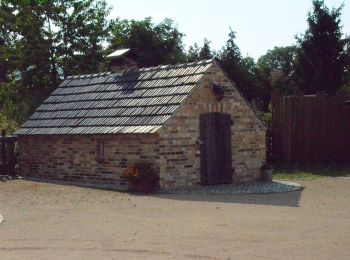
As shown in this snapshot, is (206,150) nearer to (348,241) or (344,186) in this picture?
(344,186)

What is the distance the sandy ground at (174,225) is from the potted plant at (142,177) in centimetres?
83

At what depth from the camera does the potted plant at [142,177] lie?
1730 centimetres

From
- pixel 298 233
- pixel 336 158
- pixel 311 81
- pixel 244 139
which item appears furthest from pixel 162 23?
pixel 298 233

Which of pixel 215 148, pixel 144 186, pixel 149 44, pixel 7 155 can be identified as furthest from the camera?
pixel 149 44

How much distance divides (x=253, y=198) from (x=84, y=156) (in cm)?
687

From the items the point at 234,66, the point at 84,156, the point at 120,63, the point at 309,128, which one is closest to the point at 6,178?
the point at 84,156

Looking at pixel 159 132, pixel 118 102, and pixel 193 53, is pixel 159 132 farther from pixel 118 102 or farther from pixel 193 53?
pixel 193 53

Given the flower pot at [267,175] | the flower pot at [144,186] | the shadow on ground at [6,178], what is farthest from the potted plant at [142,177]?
the shadow on ground at [6,178]

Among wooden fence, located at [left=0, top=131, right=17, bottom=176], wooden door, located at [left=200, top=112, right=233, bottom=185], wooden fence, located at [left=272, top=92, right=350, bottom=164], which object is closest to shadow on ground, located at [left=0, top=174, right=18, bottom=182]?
wooden fence, located at [left=0, top=131, right=17, bottom=176]

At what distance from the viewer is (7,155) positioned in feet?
75.7

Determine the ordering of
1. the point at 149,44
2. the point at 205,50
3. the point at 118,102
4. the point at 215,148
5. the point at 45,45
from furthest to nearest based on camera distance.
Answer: the point at 149,44
the point at 205,50
the point at 45,45
the point at 118,102
the point at 215,148

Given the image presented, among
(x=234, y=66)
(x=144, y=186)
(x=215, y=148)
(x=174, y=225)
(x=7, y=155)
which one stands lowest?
(x=174, y=225)

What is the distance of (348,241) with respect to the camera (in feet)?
30.6

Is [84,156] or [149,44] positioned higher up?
[149,44]
